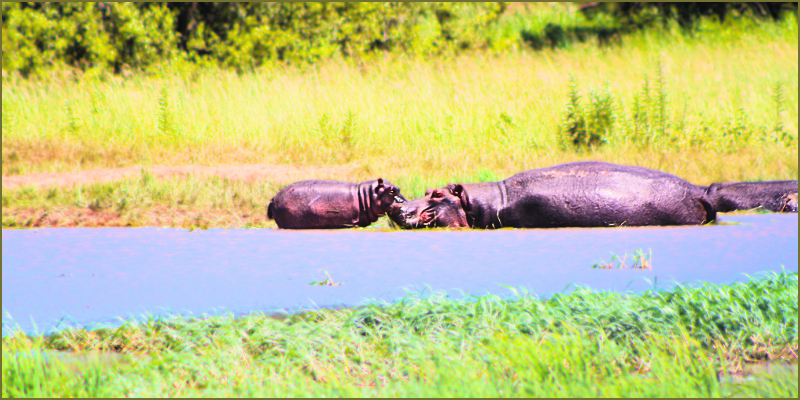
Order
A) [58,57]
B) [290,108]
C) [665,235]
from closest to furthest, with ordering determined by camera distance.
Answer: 1. [665,235]
2. [290,108]
3. [58,57]

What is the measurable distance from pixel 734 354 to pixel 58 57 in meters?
16.1

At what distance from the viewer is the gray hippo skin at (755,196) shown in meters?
7.07

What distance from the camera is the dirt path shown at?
8.42m

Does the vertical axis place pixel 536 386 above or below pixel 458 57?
below

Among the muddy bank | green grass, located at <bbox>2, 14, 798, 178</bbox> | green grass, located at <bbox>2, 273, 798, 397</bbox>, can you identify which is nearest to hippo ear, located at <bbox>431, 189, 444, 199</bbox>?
the muddy bank

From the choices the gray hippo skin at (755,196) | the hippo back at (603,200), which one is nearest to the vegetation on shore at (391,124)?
the gray hippo skin at (755,196)

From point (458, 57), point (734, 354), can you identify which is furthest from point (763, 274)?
point (458, 57)

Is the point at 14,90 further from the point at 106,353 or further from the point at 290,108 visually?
the point at 106,353

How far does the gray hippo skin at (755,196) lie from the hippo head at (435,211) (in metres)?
2.57

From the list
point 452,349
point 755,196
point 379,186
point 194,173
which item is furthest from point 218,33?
point 452,349

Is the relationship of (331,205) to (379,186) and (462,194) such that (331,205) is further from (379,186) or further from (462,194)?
(462,194)

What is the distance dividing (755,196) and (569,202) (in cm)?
232

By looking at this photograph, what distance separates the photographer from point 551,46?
18.9 metres

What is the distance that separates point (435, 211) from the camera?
21.0 feet
